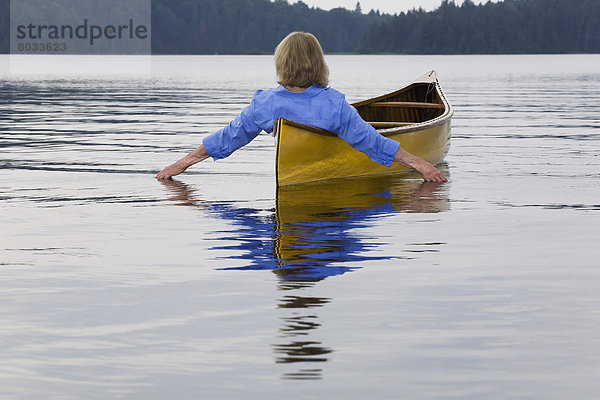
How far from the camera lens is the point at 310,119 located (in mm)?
11555

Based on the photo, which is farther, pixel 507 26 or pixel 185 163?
pixel 507 26

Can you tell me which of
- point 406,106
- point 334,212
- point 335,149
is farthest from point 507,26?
point 334,212

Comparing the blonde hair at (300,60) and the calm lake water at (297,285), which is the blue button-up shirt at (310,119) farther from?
the calm lake water at (297,285)

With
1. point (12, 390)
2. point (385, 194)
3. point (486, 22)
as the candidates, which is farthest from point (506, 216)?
point (486, 22)

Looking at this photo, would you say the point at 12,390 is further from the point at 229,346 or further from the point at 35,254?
the point at 35,254

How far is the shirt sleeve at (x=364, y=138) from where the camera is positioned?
38.0 feet

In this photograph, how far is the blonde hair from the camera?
1102 cm

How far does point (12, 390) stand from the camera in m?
4.52

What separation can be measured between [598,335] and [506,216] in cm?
451

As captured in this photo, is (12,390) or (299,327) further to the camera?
(299,327)

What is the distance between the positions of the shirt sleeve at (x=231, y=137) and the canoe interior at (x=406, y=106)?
4.92 m

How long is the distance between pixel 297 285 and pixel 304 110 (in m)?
5.10

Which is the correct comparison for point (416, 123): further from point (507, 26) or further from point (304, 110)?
point (507, 26)

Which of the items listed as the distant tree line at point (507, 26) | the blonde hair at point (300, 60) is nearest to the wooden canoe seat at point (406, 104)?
the blonde hair at point (300, 60)
